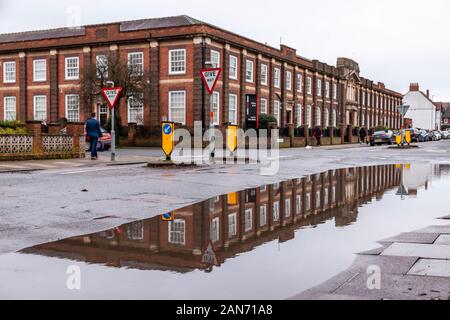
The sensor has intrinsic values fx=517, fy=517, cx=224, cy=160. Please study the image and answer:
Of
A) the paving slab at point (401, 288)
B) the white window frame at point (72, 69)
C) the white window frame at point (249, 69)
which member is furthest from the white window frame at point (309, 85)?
the paving slab at point (401, 288)

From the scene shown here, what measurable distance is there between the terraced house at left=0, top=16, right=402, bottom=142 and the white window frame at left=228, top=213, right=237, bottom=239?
2747 cm

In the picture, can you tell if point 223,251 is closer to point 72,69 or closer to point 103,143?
point 103,143

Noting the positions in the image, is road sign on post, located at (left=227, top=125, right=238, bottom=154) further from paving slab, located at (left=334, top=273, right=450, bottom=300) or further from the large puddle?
paving slab, located at (left=334, top=273, right=450, bottom=300)

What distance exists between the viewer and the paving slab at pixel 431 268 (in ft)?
15.4

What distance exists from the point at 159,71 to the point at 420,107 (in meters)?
84.4

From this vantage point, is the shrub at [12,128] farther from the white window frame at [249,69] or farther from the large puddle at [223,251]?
the white window frame at [249,69]

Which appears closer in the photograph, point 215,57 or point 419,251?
point 419,251

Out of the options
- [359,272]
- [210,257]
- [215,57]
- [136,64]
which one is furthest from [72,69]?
[359,272]

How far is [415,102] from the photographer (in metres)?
111

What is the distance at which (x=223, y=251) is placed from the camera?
18.2ft

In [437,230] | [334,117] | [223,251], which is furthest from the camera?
[334,117]

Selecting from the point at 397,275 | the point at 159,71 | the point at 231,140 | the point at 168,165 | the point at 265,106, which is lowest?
the point at 397,275
